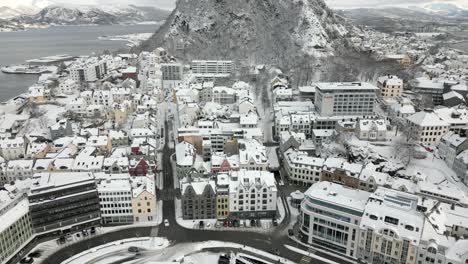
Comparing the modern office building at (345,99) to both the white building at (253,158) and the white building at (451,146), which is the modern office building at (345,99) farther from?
the white building at (253,158)

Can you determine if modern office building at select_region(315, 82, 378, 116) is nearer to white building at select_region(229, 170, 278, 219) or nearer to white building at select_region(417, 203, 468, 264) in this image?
white building at select_region(229, 170, 278, 219)

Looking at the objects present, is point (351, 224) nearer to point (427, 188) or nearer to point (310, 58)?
point (427, 188)

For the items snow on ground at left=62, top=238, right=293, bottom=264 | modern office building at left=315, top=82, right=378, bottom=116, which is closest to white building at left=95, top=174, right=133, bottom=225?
snow on ground at left=62, top=238, right=293, bottom=264

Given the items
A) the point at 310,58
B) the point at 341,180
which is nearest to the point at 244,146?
the point at 341,180

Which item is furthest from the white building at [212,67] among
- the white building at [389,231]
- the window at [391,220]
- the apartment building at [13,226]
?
the window at [391,220]

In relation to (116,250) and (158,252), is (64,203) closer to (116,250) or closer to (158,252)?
(116,250)

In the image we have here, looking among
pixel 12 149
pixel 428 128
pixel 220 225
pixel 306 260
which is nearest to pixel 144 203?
pixel 220 225

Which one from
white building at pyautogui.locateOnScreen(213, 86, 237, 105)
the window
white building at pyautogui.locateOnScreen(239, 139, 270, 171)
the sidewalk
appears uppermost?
white building at pyautogui.locateOnScreen(213, 86, 237, 105)
